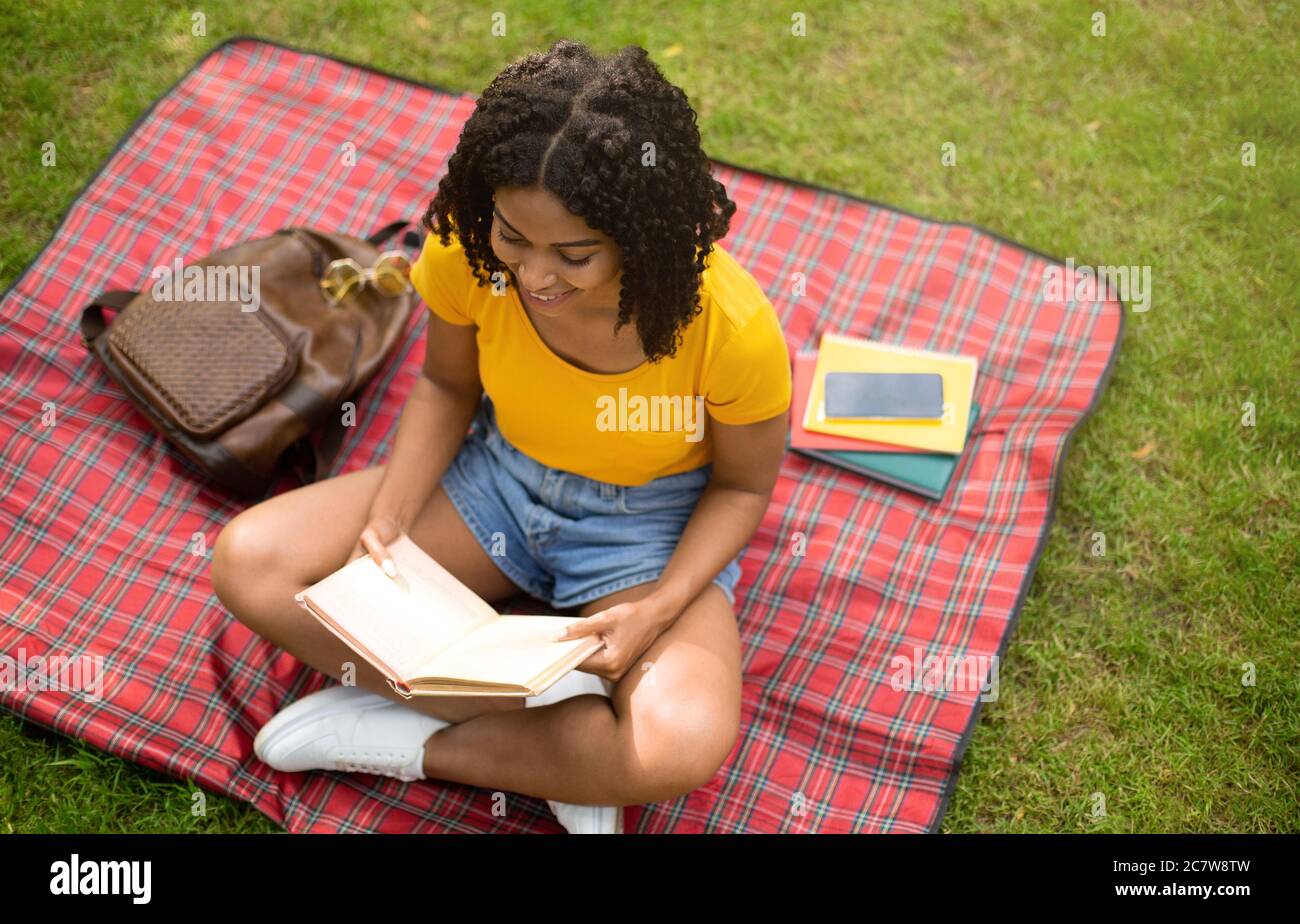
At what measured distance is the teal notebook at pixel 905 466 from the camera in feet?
10.2

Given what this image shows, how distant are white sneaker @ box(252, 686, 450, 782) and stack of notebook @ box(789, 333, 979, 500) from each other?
1.26 m

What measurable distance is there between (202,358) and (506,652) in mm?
1331

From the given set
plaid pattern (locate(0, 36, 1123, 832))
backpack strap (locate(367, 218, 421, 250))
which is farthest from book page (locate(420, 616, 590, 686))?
backpack strap (locate(367, 218, 421, 250))

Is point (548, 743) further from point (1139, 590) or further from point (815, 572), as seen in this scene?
point (1139, 590)

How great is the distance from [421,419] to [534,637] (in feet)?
2.17

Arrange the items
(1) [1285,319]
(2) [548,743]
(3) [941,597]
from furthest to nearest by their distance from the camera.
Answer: (1) [1285,319] → (3) [941,597] → (2) [548,743]

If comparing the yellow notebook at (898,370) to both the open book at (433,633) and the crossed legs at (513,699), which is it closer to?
the crossed legs at (513,699)

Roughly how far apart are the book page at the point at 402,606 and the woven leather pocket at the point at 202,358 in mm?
738

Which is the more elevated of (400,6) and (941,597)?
(400,6)

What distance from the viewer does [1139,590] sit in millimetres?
3035

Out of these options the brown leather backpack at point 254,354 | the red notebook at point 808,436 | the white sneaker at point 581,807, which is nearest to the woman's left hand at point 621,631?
the white sneaker at point 581,807

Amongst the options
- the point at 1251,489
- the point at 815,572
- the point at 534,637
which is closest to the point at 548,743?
the point at 534,637

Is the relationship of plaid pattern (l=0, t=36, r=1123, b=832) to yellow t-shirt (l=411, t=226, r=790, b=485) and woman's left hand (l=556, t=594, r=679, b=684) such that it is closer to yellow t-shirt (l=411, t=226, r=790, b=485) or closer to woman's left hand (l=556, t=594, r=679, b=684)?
woman's left hand (l=556, t=594, r=679, b=684)
